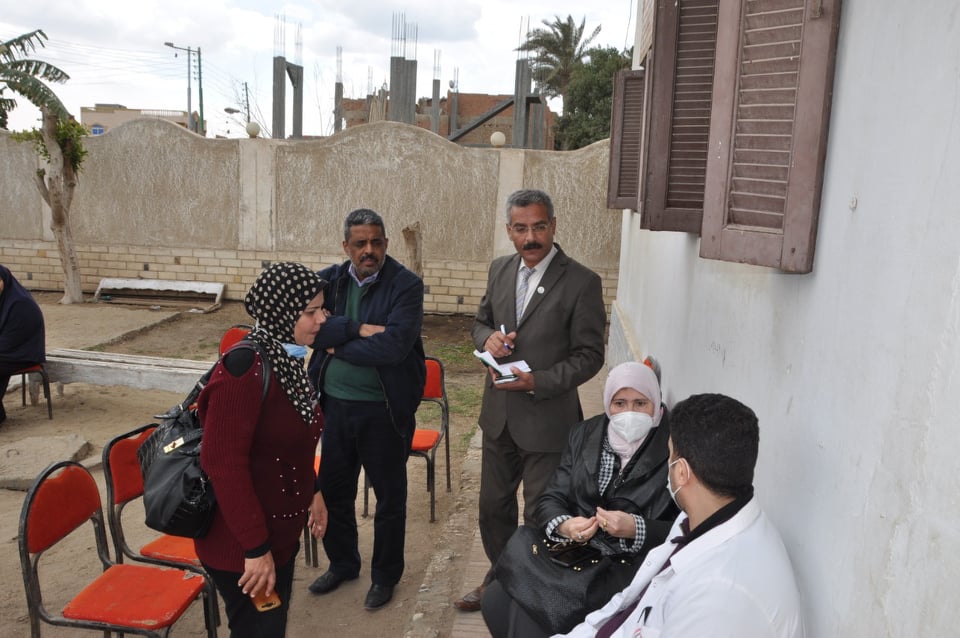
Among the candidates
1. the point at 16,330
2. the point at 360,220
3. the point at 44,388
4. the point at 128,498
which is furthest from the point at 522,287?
the point at 44,388

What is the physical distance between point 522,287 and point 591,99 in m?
23.2

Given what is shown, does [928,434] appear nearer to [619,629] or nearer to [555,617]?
[619,629]

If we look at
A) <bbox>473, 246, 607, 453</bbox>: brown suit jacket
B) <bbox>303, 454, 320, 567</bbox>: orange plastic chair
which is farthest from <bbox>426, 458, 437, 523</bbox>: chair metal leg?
<bbox>473, 246, 607, 453</bbox>: brown suit jacket

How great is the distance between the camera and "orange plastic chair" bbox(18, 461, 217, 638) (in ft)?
8.22

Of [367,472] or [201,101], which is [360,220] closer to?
[367,472]

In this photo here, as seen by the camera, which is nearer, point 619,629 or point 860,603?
point 860,603

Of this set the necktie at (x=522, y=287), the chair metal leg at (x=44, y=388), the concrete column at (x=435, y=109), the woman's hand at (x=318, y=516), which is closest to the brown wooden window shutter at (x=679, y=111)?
the necktie at (x=522, y=287)

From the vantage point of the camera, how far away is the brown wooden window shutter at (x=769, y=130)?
163 centimetres

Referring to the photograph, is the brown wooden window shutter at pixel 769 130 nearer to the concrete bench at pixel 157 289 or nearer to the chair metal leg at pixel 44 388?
the chair metal leg at pixel 44 388

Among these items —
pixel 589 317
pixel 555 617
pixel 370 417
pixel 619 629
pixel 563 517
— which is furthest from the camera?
pixel 370 417

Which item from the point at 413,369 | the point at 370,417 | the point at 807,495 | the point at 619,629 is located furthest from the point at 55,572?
the point at 807,495

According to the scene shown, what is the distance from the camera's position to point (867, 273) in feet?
4.49

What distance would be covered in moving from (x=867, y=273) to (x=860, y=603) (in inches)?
24.5

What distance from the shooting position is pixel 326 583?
366 centimetres
